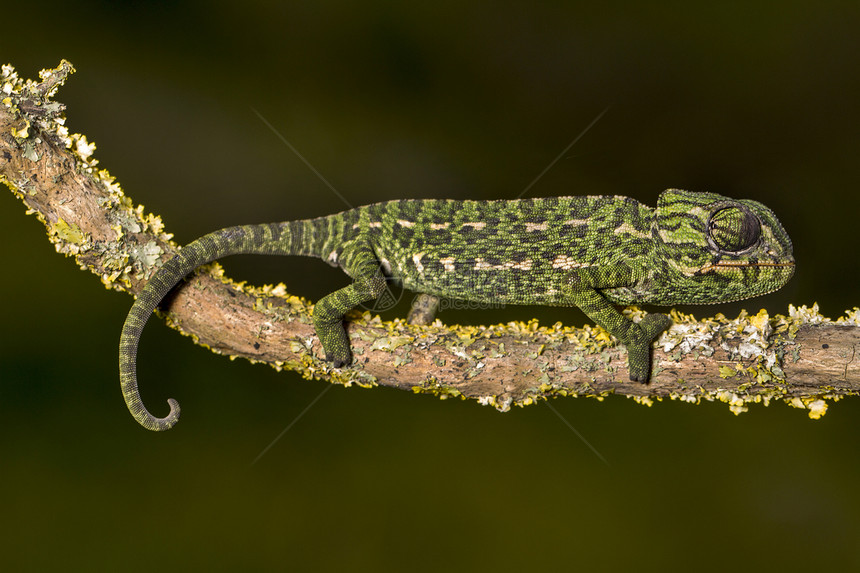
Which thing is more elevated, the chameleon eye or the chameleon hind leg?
the chameleon eye

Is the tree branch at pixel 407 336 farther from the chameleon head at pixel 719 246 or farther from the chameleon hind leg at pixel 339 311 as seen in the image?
the chameleon head at pixel 719 246

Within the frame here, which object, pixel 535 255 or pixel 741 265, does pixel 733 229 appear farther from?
pixel 535 255

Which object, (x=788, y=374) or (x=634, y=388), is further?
(x=634, y=388)

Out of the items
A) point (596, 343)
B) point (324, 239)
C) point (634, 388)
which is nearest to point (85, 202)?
point (324, 239)

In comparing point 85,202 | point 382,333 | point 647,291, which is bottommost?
point 85,202

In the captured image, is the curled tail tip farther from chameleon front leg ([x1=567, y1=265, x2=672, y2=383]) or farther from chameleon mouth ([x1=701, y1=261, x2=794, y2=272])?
chameleon mouth ([x1=701, y1=261, x2=794, y2=272])

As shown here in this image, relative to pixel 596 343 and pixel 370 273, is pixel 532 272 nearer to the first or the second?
pixel 596 343

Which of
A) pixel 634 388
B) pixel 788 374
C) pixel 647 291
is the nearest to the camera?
pixel 788 374

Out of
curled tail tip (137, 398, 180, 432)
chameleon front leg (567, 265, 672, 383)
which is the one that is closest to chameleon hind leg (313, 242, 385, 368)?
curled tail tip (137, 398, 180, 432)

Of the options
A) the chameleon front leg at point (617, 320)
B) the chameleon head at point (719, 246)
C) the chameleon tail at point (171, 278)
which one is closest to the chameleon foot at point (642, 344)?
the chameleon front leg at point (617, 320)
